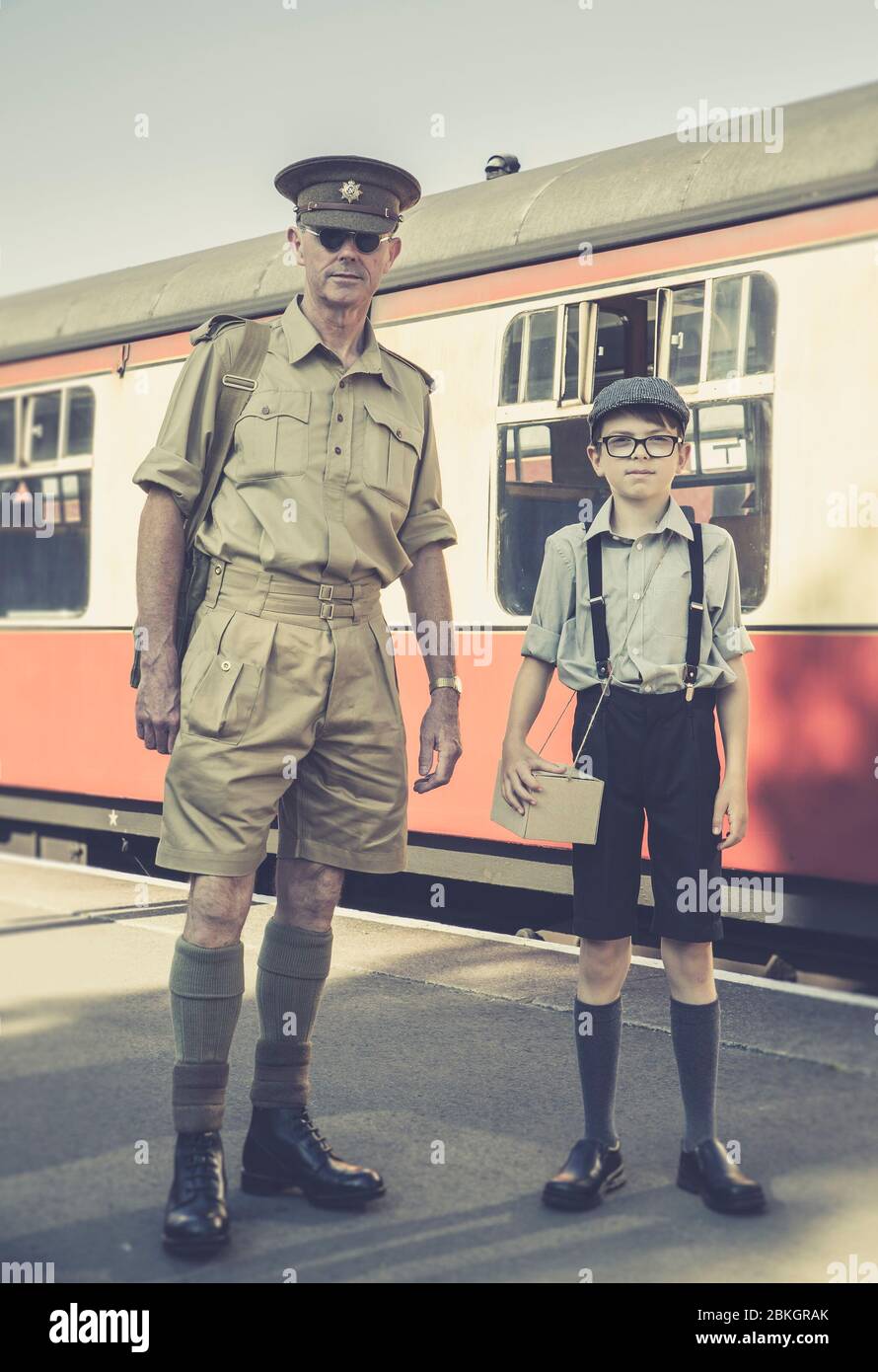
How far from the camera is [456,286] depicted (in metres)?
6.62

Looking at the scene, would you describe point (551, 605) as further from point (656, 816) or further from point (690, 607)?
point (656, 816)

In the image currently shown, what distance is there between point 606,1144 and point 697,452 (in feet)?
9.79

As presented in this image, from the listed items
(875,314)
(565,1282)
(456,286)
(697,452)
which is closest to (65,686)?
(456,286)

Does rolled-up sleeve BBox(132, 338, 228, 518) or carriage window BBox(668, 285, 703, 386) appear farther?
carriage window BBox(668, 285, 703, 386)

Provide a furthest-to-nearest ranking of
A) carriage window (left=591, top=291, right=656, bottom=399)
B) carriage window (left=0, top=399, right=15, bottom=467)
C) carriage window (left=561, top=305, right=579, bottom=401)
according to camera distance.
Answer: carriage window (left=0, top=399, right=15, bottom=467)
carriage window (left=561, top=305, right=579, bottom=401)
carriage window (left=591, top=291, right=656, bottom=399)

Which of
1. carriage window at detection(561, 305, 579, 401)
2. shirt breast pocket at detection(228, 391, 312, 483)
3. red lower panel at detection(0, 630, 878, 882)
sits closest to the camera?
shirt breast pocket at detection(228, 391, 312, 483)

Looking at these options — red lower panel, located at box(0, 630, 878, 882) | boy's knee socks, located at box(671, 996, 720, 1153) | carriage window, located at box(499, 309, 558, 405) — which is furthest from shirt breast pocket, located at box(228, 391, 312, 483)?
carriage window, located at box(499, 309, 558, 405)

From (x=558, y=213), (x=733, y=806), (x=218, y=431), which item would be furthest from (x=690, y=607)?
(x=558, y=213)

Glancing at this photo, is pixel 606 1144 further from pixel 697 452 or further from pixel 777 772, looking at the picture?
pixel 697 452

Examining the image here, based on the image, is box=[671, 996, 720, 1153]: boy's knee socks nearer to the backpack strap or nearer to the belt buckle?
the belt buckle

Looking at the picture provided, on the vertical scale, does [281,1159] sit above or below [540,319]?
below

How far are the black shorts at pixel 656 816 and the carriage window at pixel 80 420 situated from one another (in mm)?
5393

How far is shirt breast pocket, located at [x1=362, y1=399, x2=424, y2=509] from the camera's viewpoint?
11.7 feet

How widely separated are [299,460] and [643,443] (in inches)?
30.5
